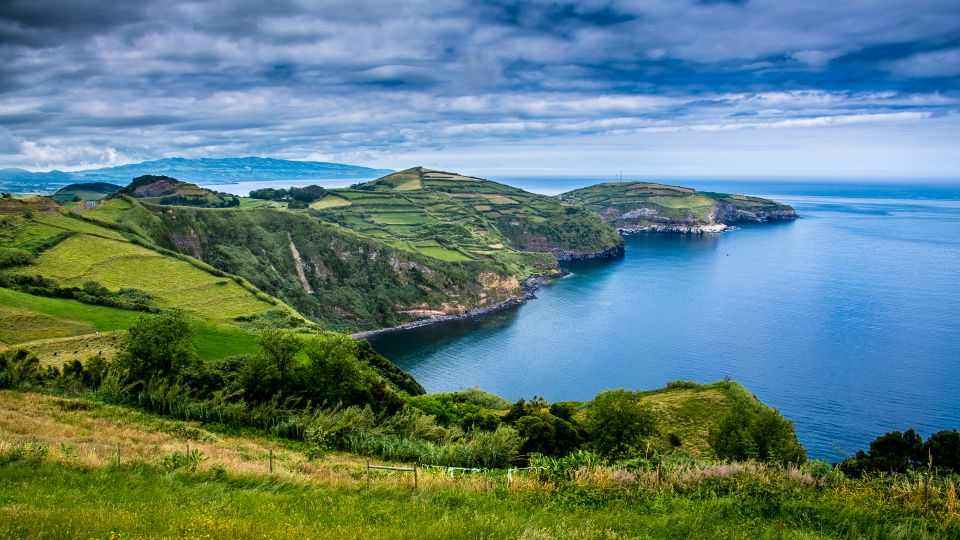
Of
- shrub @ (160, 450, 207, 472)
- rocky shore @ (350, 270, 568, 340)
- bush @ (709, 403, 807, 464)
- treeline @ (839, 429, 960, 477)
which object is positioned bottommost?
rocky shore @ (350, 270, 568, 340)

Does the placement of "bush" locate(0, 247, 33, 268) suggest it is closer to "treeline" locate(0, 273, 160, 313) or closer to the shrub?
"treeline" locate(0, 273, 160, 313)

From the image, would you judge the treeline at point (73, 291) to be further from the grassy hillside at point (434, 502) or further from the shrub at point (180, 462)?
the shrub at point (180, 462)

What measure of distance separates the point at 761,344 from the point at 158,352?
10363 cm

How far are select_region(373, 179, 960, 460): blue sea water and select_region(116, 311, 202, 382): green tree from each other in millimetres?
56888

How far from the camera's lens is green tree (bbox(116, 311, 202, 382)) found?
42656 millimetres

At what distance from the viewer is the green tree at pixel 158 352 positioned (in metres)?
42.7

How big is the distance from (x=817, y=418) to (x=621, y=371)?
109 feet

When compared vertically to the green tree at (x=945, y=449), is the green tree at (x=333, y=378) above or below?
above

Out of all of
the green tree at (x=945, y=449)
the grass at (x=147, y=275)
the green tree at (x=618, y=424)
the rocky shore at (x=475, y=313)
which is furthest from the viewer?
the rocky shore at (x=475, y=313)

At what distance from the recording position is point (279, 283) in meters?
140

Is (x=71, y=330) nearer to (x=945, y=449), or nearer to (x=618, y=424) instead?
(x=618, y=424)

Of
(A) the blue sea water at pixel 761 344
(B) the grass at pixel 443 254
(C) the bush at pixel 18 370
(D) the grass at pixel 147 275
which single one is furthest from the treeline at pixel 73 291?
(B) the grass at pixel 443 254

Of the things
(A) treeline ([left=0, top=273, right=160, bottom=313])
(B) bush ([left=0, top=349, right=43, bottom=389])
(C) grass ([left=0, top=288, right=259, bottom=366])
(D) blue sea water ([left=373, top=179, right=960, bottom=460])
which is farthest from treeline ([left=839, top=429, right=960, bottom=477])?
(A) treeline ([left=0, top=273, right=160, bottom=313])

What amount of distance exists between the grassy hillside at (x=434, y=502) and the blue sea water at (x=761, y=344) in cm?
5761
